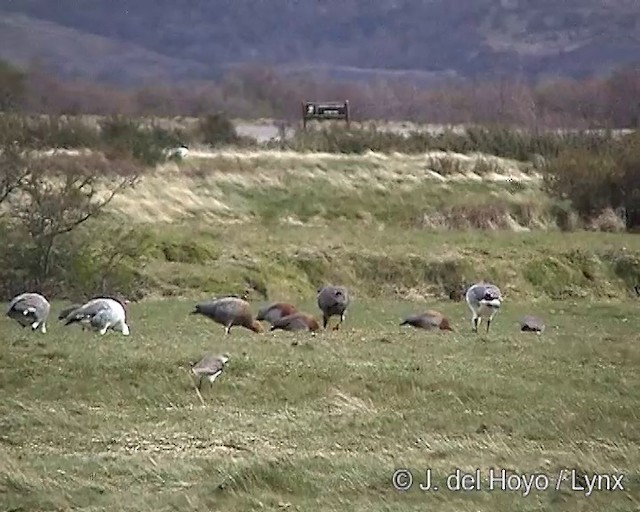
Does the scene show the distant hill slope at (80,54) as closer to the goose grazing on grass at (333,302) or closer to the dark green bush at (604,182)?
the goose grazing on grass at (333,302)

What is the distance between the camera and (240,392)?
10.3m

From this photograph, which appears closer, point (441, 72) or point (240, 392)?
point (240, 392)

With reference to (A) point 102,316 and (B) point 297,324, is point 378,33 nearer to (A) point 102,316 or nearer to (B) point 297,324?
(B) point 297,324

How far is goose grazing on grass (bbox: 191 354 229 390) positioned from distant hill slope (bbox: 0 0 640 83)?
33.7 ft

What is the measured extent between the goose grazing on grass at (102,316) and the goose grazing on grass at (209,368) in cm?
301

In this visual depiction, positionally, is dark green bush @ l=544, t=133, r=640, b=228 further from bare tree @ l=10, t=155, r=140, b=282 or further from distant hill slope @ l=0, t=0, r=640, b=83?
bare tree @ l=10, t=155, r=140, b=282

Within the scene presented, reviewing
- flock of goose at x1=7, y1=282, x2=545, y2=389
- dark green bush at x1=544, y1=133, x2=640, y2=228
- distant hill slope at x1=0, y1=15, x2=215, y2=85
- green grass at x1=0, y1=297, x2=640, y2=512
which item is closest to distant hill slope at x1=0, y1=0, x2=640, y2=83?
distant hill slope at x1=0, y1=15, x2=215, y2=85

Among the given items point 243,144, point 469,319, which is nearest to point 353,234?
point 469,319

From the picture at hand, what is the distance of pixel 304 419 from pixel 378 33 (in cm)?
1888

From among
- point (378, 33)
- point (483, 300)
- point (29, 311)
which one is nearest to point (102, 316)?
point (29, 311)

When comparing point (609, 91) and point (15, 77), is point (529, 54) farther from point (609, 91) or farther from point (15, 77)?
point (15, 77)

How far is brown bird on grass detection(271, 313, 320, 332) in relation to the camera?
14.8 metres

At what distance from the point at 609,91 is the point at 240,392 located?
19.6 meters

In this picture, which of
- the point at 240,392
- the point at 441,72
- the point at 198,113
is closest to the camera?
the point at 240,392
